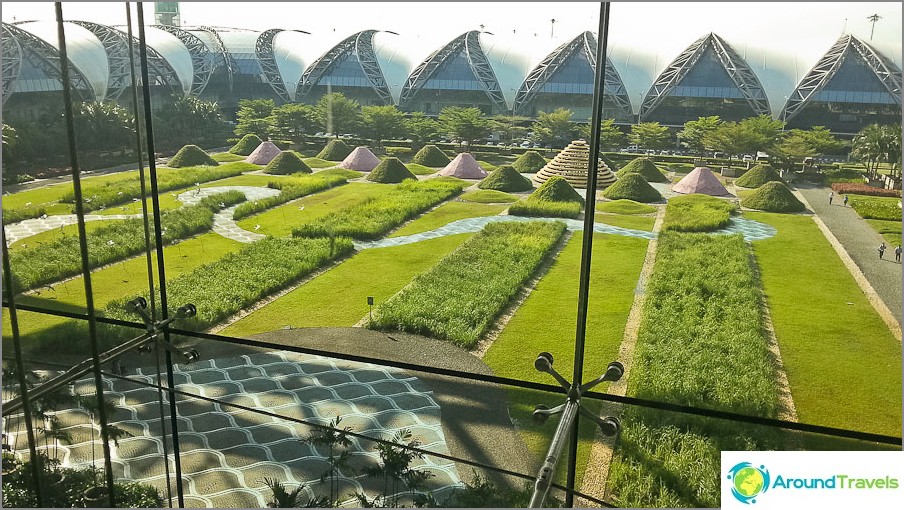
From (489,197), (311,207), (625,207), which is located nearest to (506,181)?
(489,197)

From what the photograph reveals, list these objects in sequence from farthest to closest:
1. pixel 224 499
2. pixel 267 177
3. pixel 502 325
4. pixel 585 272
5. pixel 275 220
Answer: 1. pixel 267 177
2. pixel 275 220
3. pixel 502 325
4. pixel 224 499
5. pixel 585 272

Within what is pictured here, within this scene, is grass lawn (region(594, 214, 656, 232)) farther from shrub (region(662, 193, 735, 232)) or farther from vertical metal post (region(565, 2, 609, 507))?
vertical metal post (region(565, 2, 609, 507))

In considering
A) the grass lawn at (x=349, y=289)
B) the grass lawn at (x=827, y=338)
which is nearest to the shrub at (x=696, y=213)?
the grass lawn at (x=827, y=338)

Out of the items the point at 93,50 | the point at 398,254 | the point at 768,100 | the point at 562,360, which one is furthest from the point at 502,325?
the point at 93,50

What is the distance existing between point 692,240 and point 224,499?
552cm

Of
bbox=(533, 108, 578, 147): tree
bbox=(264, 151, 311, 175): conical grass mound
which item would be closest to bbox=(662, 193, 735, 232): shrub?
bbox=(533, 108, 578, 147): tree

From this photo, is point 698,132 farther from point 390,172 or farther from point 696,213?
point 390,172

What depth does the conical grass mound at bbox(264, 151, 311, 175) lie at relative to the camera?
9.56 m

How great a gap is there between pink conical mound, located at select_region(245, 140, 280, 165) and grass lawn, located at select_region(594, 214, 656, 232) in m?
4.75

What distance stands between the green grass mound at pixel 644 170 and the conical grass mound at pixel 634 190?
10 cm

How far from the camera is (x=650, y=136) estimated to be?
895 centimetres

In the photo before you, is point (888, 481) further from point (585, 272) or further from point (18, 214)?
point (18, 214)

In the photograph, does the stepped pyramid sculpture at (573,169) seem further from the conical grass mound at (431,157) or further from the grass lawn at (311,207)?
the grass lawn at (311,207)

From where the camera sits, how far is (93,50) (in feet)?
32.6
